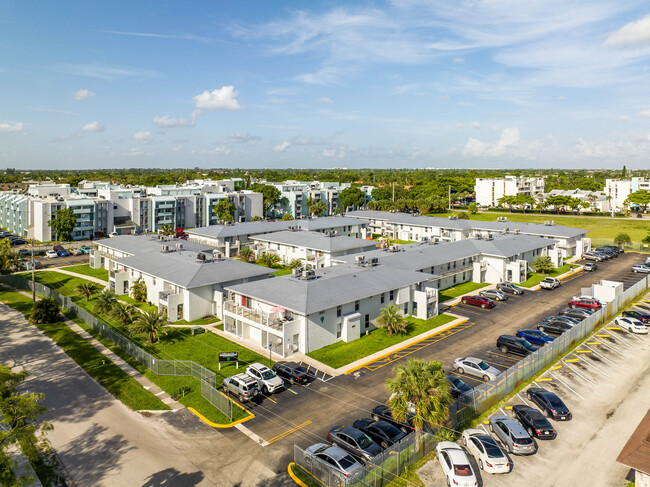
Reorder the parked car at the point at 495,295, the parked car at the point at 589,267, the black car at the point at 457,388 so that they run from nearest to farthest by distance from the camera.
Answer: the black car at the point at 457,388 → the parked car at the point at 495,295 → the parked car at the point at 589,267

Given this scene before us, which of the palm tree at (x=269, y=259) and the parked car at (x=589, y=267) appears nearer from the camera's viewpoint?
the parked car at (x=589, y=267)

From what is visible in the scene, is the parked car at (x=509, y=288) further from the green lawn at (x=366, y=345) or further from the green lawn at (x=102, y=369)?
the green lawn at (x=102, y=369)

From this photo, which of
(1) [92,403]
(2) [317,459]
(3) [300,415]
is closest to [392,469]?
(2) [317,459]

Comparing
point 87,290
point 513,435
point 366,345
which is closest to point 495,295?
point 366,345

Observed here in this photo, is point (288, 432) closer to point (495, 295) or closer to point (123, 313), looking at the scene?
point (123, 313)

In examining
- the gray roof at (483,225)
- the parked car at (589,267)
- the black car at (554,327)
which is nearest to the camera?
the black car at (554,327)

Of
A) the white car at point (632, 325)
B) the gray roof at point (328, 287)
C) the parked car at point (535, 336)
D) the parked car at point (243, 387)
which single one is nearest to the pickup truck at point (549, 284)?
the white car at point (632, 325)

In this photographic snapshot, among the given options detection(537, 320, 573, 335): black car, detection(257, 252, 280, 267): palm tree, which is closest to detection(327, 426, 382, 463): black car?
detection(537, 320, 573, 335): black car

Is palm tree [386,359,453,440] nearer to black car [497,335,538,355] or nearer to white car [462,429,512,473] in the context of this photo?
white car [462,429,512,473]
